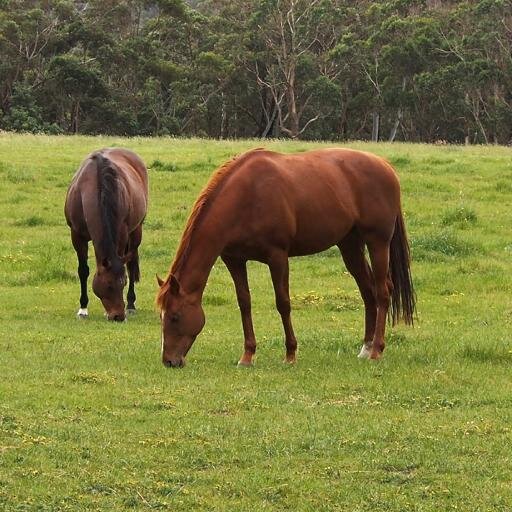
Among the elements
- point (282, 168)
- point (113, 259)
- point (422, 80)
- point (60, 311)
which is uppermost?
point (422, 80)

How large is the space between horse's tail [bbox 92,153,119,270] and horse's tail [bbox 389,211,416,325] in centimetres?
355

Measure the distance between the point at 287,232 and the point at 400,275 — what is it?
1.68 metres

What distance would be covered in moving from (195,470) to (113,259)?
20.4 feet

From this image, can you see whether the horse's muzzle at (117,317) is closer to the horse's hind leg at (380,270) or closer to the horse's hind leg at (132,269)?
the horse's hind leg at (132,269)

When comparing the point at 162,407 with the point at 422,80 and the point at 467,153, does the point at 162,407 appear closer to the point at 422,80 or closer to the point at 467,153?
the point at 467,153

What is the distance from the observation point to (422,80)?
4819cm

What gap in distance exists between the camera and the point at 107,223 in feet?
38.8

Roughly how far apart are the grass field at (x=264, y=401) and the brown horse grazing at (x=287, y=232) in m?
0.46

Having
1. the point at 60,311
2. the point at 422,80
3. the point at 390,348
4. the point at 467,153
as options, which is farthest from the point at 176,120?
the point at 390,348

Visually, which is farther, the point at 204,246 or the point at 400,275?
the point at 400,275

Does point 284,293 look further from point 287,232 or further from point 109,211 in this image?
point 109,211

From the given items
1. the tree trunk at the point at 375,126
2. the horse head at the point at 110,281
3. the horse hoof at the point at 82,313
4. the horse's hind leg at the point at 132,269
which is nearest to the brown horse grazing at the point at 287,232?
the horse head at the point at 110,281

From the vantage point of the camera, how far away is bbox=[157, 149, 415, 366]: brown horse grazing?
8.91 m

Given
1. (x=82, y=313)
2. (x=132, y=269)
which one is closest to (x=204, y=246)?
(x=82, y=313)
